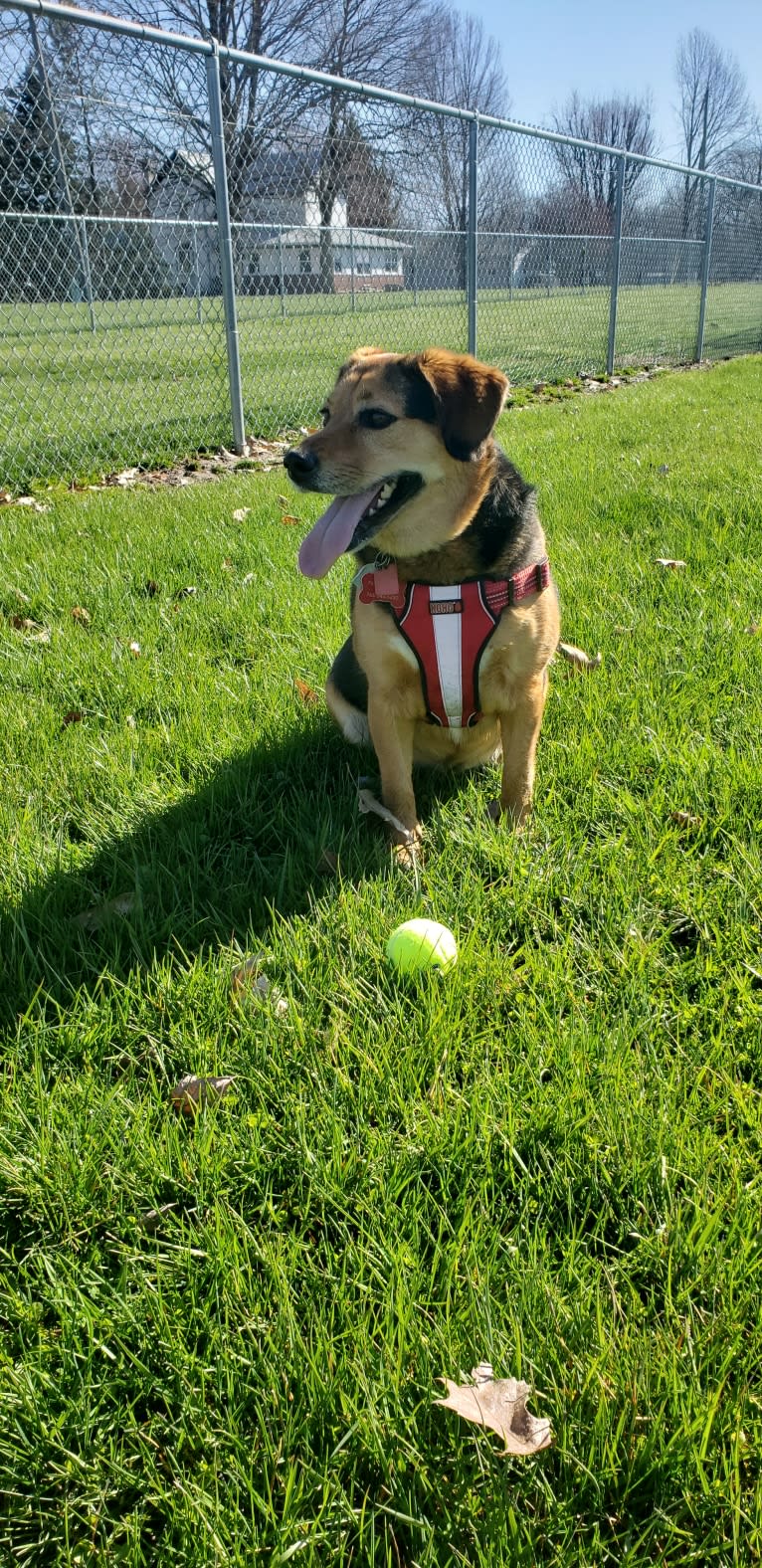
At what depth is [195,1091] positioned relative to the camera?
1753mm

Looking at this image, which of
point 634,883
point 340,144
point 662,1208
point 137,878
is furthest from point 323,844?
point 340,144

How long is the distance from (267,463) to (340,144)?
12.2 feet

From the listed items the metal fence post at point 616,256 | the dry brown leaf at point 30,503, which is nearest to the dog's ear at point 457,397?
the dry brown leaf at point 30,503

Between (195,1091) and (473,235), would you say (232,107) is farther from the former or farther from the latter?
(195,1091)

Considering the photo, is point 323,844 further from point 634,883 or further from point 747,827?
point 747,827

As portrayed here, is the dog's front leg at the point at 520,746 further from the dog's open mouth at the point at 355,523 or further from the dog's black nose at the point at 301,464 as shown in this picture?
the dog's black nose at the point at 301,464

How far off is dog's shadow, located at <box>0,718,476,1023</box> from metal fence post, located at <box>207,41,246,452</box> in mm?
5297

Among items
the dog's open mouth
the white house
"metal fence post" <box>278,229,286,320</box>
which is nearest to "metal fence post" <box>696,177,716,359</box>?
the white house

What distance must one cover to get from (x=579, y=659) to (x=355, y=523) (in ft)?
4.12

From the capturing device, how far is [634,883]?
7.56 ft

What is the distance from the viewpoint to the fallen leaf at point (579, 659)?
141 inches

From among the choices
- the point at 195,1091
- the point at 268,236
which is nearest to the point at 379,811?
the point at 195,1091

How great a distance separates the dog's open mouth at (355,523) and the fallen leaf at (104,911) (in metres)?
1.03

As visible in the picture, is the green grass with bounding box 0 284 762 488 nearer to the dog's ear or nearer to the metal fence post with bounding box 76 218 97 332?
the metal fence post with bounding box 76 218 97 332
